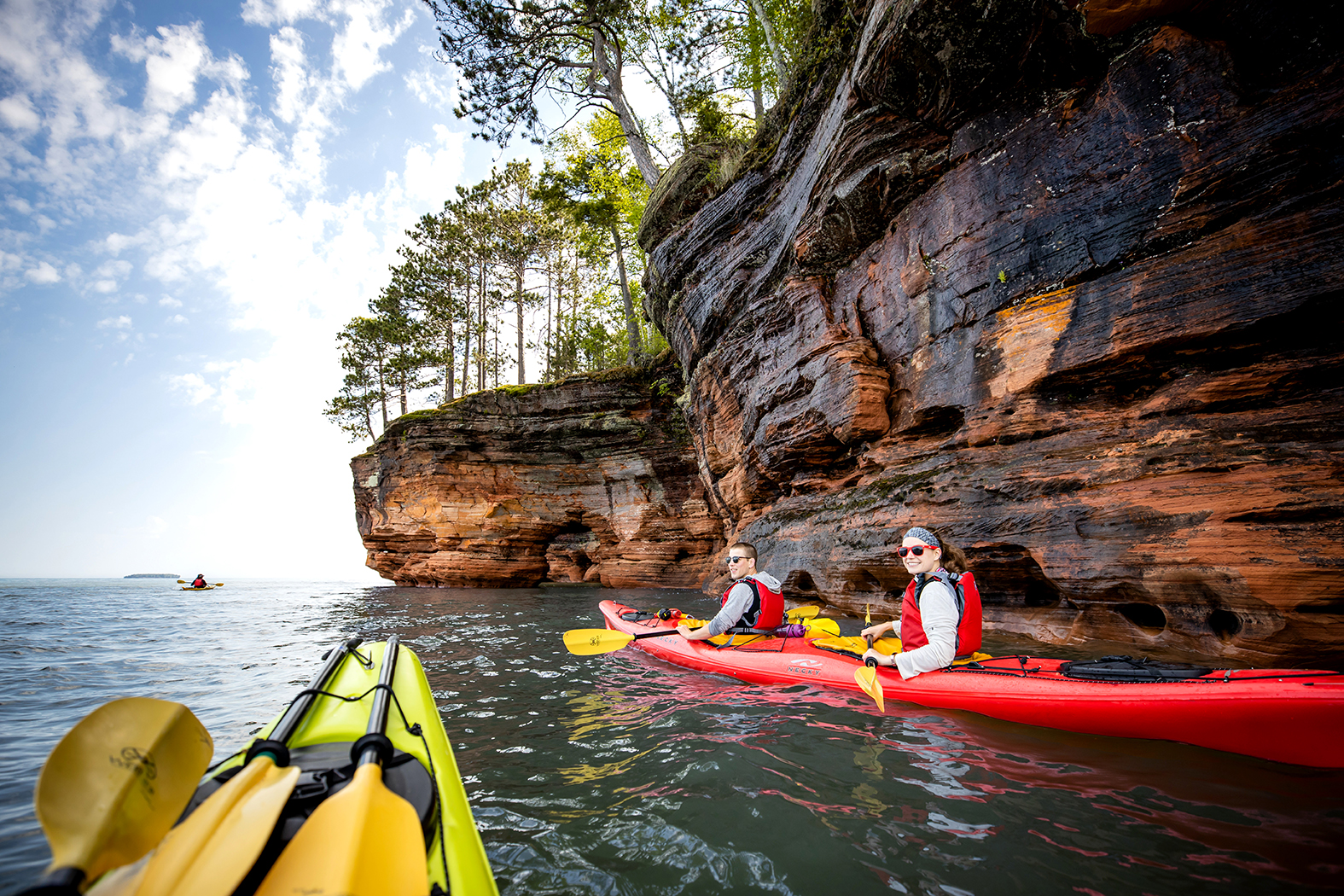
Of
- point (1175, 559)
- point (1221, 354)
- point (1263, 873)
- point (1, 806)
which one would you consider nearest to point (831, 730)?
point (1263, 873)

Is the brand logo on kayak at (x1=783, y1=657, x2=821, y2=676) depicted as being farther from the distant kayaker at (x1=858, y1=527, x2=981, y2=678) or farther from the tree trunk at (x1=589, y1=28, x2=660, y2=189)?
the tree trunk at (x1=589, y1=28, x2=660, y2=189)

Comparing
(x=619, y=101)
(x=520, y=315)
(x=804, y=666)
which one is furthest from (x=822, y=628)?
(x=520, y=315)

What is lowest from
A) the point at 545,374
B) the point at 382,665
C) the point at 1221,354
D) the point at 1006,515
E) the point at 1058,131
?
the point at 382,665

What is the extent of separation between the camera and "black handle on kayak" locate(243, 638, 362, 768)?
1.91 metres

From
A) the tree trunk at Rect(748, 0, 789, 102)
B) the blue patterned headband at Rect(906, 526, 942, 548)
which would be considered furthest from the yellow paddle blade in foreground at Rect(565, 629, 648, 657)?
the tree trunk at Rect(748, 0, 789, 102)

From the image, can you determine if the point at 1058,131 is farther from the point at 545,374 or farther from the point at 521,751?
the point at 545,374

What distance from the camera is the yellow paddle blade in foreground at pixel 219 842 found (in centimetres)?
124

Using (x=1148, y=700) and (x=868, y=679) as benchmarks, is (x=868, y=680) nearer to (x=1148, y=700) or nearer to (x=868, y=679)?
(x=868, y=679)

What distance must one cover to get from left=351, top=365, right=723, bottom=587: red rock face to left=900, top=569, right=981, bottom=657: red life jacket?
46.0 feet

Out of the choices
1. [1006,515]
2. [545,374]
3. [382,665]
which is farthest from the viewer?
[545,374]

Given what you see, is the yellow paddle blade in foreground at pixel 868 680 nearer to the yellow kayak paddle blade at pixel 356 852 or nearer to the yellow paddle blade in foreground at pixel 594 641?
the yellow paddle blade in foreground at pixel 594 641

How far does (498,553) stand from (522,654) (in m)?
15.0

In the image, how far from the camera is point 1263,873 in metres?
1.91

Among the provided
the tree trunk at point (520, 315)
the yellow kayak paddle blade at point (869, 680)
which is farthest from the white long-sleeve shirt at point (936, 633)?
the tree trunk at point (520, 315)
